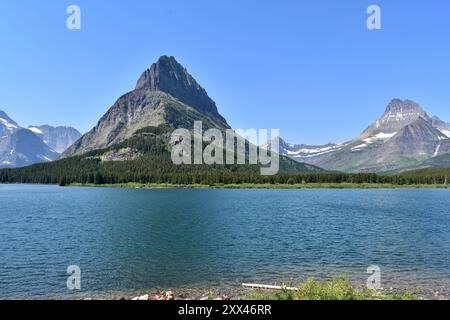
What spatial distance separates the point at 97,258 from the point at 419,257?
49.4m

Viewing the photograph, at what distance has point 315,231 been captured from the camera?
84125 millimetres

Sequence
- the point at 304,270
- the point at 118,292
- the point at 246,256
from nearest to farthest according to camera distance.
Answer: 1. the point at 118,292
2. the point at 304,270
3. the point at 246,256

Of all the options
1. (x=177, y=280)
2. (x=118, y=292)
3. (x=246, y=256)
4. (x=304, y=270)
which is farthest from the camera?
(x=246, y=256)

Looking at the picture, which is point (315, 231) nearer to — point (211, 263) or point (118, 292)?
point (211, 263)

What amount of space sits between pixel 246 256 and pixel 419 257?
26714 millimetres
